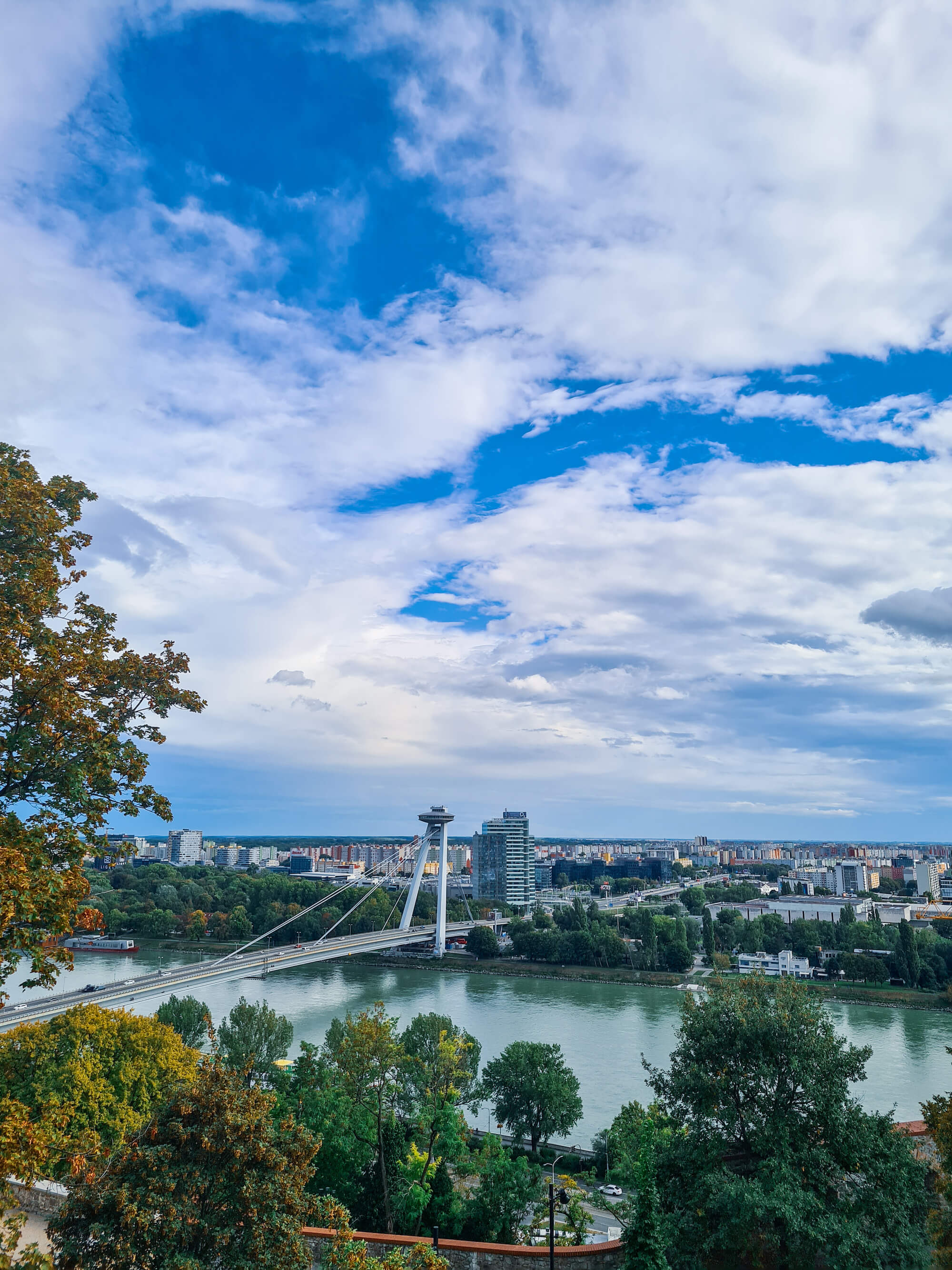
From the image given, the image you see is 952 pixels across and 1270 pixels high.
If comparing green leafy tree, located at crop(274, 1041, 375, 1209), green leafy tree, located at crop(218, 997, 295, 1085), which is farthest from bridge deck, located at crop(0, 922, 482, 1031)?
green leafy tree, located at crop(274, 1041, 375, 1209)

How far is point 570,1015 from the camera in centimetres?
2139

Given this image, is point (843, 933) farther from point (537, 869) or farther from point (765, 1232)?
point (537, 869)

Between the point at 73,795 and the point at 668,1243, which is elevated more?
the point at 73,795

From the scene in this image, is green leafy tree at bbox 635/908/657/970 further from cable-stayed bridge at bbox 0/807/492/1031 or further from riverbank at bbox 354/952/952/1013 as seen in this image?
cable-stayed bridge at bbox 0/807/492/1031

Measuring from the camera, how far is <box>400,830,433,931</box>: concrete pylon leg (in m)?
34.5

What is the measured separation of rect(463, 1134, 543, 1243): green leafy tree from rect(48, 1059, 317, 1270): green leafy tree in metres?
4.31

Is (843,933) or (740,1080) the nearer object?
(740,1080)

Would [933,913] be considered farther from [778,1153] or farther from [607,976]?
[778,1153]

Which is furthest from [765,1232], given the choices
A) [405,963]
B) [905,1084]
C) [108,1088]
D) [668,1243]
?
[405,963]

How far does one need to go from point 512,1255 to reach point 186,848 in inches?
3270

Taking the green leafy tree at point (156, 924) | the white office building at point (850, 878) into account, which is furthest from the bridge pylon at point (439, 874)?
the white office building at point (850, 878)

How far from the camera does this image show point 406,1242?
539cm

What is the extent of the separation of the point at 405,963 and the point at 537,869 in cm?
4823

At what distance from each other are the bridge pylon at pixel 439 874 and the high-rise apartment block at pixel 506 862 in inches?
495
